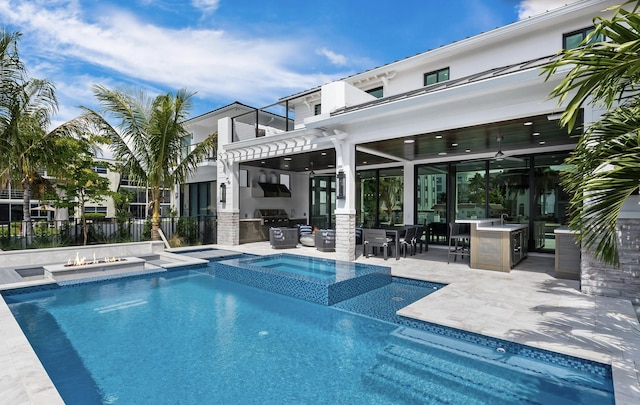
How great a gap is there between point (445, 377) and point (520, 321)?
1934mm

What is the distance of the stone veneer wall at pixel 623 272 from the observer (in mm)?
6258

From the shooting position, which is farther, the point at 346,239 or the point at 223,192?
the point at 223,192

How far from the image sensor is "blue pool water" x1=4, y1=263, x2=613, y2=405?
380cm

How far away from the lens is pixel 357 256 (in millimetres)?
11469

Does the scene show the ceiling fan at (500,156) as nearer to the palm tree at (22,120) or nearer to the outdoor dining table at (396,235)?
the outdoor dining table at (396,235)

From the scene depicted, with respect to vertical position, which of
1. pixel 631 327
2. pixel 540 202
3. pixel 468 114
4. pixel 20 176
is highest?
pixel 468 114

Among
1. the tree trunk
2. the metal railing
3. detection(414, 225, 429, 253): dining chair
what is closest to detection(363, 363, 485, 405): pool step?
detection(414, 225, 429, 253): dining chair

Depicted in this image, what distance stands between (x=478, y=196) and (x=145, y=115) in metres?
13.5

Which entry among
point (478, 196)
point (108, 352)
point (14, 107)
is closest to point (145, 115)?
point (14, 107)

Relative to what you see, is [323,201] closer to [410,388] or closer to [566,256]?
[566,256]

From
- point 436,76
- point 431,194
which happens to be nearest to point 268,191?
point 431,194

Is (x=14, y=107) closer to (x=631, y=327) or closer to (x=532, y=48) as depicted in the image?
(x=631, y=327)

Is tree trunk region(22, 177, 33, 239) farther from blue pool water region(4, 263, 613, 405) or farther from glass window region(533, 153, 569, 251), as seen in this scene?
glass window region(533, 153, 569, 251)

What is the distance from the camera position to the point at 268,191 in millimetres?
17000
